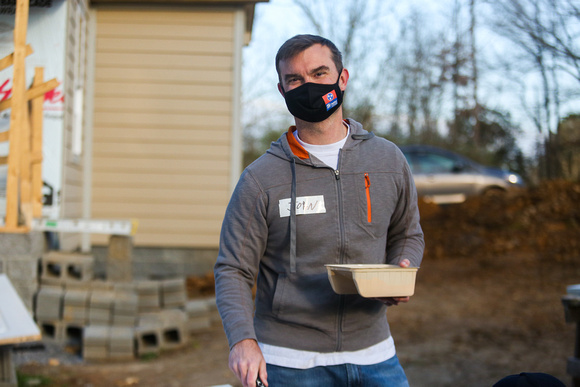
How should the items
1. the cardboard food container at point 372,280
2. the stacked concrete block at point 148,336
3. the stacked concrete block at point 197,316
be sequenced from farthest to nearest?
the stacked concrete block at point 197,316, the stacked concrete block at point 148,336, the cardboard food container at point 372,280

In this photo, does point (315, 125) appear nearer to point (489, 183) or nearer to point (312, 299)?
point (312, 299)

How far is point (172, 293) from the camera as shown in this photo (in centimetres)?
657

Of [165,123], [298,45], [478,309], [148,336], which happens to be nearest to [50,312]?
[148,336]

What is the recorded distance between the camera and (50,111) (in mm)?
6344

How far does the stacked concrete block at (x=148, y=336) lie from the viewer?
5.77 metres

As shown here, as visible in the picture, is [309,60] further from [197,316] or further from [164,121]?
[164,121]

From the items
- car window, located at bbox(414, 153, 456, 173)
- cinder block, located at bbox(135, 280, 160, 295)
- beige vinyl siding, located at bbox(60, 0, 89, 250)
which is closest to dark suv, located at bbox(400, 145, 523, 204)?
car window, located at bbox(414, 153, 456, 173)

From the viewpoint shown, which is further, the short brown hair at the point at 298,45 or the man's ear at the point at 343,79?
the man's ear at the point at 343,79

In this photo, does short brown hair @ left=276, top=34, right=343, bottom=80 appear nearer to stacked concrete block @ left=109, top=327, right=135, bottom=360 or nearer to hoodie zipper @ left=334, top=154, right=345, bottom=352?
hoodie zipper @ left=334, top=154, right=345, bottom=352

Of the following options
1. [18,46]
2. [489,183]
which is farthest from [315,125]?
[489,183]

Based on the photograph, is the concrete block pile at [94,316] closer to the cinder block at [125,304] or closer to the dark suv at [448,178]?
the cinder block at [125,304]

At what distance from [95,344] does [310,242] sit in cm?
428

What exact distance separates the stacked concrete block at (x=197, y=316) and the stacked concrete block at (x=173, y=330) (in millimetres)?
384

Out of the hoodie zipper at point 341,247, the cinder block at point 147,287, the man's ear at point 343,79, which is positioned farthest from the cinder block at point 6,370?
the man's ear at point 343,79
